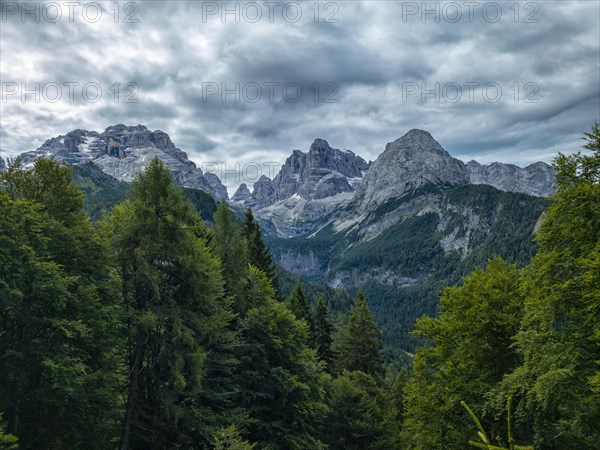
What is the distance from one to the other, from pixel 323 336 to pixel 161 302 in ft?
106

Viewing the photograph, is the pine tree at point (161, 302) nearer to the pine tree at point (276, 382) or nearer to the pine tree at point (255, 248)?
the pine tree at point (276, 382)

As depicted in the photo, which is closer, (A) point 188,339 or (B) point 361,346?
(A) point 188,339

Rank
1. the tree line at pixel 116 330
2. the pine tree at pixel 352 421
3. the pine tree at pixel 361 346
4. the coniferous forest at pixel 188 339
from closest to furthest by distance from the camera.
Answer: the coniferous forest at pixel 188 339, the tree line at pixel 116 330, the pine tree at pixel 352 421, the pine tree at pixel 361 346

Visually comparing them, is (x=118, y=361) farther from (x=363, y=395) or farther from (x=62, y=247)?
(x=363, y=395)

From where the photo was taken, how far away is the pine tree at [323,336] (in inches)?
1912

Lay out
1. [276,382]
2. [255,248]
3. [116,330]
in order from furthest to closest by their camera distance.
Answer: [255,248] < [276,382] < [116,330]

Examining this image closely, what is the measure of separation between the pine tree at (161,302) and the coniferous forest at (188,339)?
0.08 metres

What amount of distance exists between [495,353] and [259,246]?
2863 centimetres

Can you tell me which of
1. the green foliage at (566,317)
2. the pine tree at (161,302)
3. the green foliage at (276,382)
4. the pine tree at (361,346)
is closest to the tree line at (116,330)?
the pine tree at (161,302)

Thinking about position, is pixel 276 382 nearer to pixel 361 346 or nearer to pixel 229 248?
pixel 229 248

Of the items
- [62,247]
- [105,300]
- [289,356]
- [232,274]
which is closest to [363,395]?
[289,356]

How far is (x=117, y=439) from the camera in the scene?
2000 centimetres

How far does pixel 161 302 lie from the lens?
20031 mm

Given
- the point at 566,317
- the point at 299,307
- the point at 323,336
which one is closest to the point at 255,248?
A: the point at 299,307
